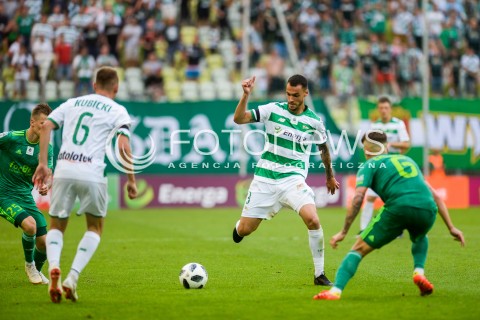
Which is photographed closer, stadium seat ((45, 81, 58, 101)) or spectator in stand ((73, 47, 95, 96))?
stadium seat ((45, 81, 58, 101))

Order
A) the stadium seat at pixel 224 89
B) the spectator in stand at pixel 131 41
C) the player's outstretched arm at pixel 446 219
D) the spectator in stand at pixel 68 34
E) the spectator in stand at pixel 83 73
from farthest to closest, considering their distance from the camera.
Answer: the stadium seat at pixel 224 89, the spectator in stand at pixel 131 41, the spectator in stand at pixel 68 34, the spectator in stand at pixel 83 73, the player's outstretched arm at pixel 446 219

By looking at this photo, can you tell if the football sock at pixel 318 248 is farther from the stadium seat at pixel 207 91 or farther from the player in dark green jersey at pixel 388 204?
the stadium seat at pixel 207 91

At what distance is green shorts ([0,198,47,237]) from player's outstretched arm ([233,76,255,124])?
124 inches

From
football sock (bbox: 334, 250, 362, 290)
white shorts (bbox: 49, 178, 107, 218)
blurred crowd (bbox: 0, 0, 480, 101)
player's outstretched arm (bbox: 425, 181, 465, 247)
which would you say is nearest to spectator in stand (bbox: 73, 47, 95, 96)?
blurred crowd (bbox: 0, 0, 480, 101)

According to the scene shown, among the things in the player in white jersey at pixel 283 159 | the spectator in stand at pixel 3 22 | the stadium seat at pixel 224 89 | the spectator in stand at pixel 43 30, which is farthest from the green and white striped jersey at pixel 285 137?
the spectator in stand at pixel 3 22

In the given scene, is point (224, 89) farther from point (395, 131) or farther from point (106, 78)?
point (106, 78)

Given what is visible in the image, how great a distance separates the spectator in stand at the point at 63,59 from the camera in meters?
27.7

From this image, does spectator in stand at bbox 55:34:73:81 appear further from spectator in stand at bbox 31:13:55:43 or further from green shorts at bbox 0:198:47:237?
green shorts at bbox 0:198:47:237

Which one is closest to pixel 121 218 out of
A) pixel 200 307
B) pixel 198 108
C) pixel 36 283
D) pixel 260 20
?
pixel 198 108

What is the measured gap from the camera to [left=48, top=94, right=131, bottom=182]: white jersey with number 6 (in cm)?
955

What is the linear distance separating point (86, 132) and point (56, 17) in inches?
774

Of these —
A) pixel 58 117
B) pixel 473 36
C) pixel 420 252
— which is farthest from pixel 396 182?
pixel 473 36

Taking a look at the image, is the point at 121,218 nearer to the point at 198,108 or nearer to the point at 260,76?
the point at 198,108

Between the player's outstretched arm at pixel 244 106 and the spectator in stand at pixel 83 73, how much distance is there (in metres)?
16.8
